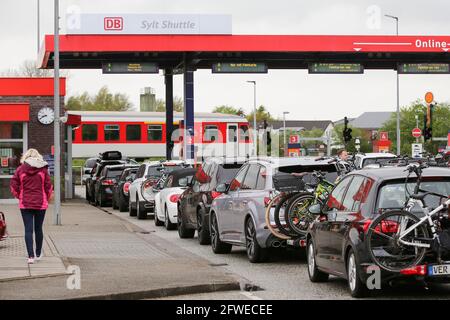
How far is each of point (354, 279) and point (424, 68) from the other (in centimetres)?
3786

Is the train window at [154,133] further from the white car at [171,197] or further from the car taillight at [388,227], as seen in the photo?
the car taillight at [388,227]

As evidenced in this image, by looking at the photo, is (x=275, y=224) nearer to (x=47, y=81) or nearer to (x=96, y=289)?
(x=96, y=289)

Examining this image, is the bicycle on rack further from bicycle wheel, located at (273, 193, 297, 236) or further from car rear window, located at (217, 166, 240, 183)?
car rear window, located at (217, 166, 240, 183)

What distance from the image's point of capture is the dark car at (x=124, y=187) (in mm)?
34938

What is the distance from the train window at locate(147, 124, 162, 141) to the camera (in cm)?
6688

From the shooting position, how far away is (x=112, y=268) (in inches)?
603

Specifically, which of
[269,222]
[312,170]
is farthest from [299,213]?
[312,170]

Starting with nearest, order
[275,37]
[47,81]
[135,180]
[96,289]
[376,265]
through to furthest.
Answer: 1. [376,265]
2. [96,289]
3. [135,180]
4. [47,81]
5. [275,37]

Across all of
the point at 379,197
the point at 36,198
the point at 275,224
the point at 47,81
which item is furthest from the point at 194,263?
the point at 47,81

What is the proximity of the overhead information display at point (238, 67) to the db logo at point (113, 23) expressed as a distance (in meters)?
5.27

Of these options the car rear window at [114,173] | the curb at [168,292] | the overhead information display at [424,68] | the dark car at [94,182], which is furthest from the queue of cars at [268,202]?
the overhead information display at [424,68]

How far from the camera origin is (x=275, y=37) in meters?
44.3

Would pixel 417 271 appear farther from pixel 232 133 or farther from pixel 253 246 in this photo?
pixel 232 133
